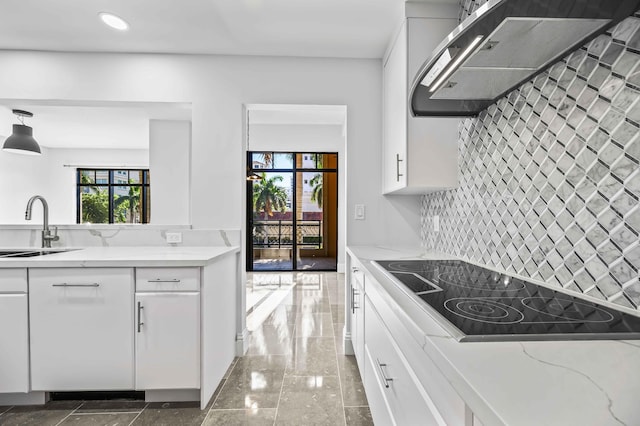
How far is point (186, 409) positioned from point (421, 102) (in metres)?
2.16

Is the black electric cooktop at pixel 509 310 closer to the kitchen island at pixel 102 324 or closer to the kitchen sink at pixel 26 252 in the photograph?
the kitchen island at pixel 102 324

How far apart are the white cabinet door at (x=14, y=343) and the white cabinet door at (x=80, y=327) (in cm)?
4

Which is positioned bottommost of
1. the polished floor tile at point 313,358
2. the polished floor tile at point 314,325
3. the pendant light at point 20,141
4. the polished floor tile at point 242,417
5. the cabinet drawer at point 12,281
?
A: the polished floor tile at point 242,417

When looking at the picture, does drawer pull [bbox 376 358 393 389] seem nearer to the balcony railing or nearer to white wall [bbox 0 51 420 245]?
white wall [bbox 0 51 420 245]

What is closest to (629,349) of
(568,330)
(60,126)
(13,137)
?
(568,330)

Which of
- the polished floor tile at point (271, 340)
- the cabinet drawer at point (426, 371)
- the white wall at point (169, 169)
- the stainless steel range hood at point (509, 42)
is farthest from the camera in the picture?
the white wall at point (169, 169)

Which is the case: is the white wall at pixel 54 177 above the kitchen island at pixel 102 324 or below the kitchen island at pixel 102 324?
above

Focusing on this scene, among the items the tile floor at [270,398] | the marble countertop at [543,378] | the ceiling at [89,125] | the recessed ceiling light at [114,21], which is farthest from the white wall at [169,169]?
the marble countertop at [543,378]

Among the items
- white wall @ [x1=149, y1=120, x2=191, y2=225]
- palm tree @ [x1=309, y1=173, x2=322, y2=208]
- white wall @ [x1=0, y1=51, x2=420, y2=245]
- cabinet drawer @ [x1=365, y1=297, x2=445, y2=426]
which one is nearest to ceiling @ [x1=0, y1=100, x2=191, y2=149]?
white wall @ [x1=149, y1=120, x2=191, y2=225]

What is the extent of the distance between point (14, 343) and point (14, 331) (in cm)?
7

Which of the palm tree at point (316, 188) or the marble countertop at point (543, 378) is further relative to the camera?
the palm tree at point (316, 188)

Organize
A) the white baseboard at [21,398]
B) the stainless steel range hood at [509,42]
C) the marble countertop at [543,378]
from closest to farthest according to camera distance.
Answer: the marble countertop at [543,378] < the stainless steel range hood at [509,42] < the white baseboard at [21,398]

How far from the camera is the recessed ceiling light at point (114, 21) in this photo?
2006 mm

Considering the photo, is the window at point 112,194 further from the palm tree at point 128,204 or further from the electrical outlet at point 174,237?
the electrical outlet at point 174,237
